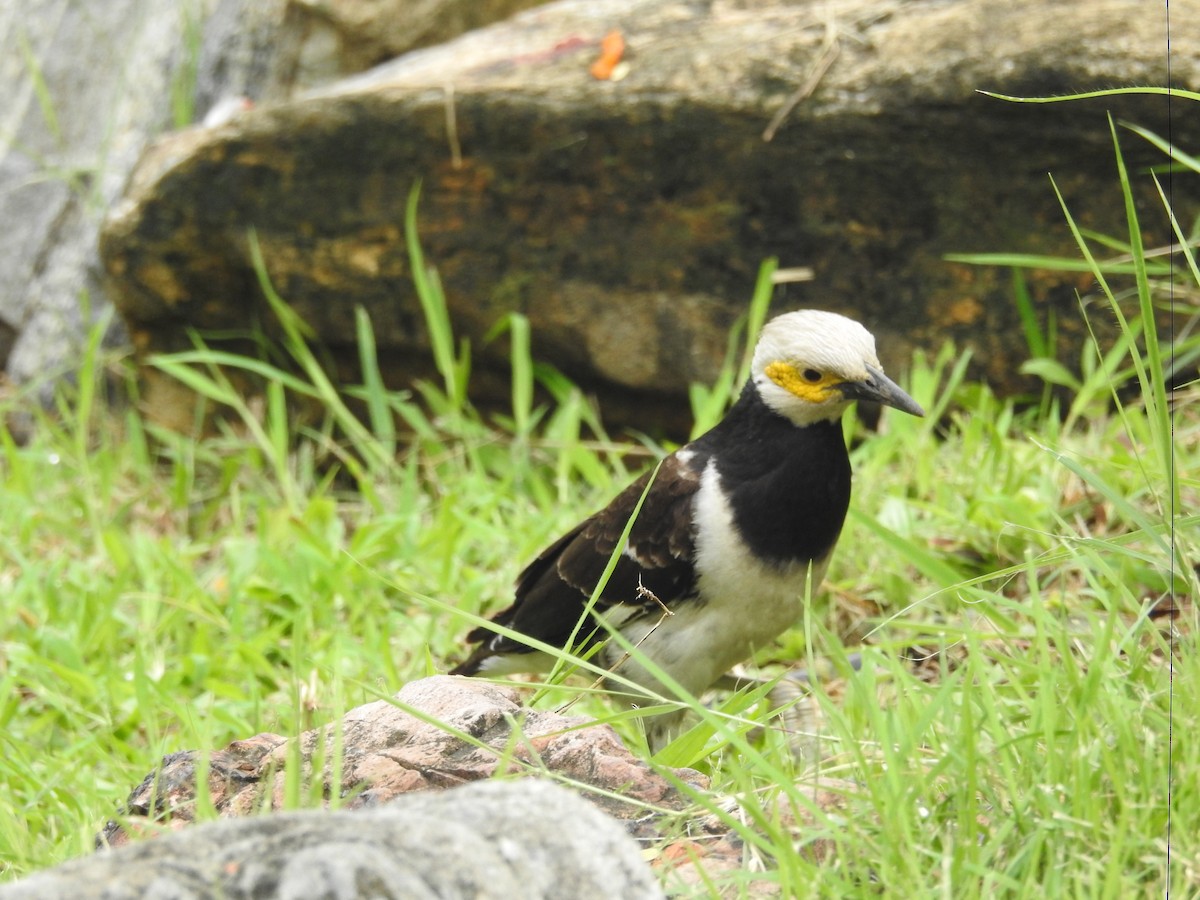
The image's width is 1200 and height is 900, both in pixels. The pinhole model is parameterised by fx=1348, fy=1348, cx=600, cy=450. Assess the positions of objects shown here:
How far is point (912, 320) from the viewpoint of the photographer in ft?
15.6

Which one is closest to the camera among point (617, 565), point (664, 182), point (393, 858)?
point (393, 858)

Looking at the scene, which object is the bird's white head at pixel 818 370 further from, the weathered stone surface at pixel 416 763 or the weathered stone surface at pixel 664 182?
the weathered stone surface at pixel 664 182

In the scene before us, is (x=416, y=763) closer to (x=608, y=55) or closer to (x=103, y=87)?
(x=608, y=55)

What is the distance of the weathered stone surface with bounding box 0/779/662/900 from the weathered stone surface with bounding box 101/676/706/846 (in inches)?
17.3

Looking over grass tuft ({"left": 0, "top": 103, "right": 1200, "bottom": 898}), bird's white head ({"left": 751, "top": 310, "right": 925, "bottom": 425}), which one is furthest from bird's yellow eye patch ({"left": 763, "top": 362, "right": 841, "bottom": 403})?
grass tuft ({"left": 0, "top": 103, "right": 1200, "bottom": 898})

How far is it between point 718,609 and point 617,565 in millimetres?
306

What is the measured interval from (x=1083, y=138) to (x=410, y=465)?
2.57 metres

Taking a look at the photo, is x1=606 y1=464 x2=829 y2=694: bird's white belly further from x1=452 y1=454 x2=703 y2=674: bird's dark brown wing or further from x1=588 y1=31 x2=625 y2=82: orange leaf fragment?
x1=588 y1=31 x2=625 y2=82: orange leaf fragment

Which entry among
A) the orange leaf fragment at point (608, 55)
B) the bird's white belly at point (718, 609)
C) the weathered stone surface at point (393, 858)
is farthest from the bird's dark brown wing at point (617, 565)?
the orange leaf fragment at point (608, 55)

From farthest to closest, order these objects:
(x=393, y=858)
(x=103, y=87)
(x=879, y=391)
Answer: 1. (x=103, y=87)
2. (x=879, y=391)
3. (x=393, y=858)

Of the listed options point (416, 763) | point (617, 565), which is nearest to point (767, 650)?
point (617, 565)

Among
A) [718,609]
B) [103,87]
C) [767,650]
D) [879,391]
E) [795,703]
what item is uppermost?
[103,87]

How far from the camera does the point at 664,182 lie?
4.91 m

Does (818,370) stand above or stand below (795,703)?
above
